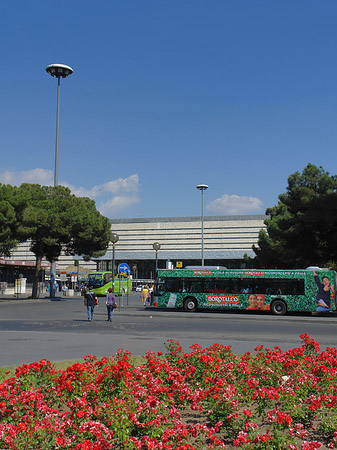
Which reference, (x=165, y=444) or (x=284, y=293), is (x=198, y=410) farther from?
(x=284, y=293)

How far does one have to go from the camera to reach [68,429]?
5.08m

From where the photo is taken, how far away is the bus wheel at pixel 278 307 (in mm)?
28594

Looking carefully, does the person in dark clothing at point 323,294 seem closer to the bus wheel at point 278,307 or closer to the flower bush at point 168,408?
the bus wheel at point 278,307

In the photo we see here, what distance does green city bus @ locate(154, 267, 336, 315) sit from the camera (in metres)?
28.2

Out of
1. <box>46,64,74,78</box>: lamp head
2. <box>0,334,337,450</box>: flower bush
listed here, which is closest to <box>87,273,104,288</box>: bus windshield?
<box>46,64,74,78</box>: lamp head

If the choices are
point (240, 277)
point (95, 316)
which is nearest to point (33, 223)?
point (95, 316)

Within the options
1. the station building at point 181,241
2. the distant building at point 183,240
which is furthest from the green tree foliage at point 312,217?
the distant building at point 183,240

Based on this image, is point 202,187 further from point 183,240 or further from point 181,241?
point 181,241

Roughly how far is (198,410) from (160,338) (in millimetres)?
10132

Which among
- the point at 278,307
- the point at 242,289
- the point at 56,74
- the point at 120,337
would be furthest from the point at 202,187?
the point at 120,337

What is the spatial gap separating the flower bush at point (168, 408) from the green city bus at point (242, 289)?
2110 cm

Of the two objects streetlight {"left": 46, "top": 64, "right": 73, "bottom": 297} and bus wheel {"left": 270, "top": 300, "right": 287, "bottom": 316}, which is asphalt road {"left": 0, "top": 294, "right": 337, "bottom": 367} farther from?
streetlight {"left": 46, "top": 64, "right": 73, "bottom": 297}

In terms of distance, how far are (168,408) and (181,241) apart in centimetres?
10679

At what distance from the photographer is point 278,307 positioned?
2872 cm
